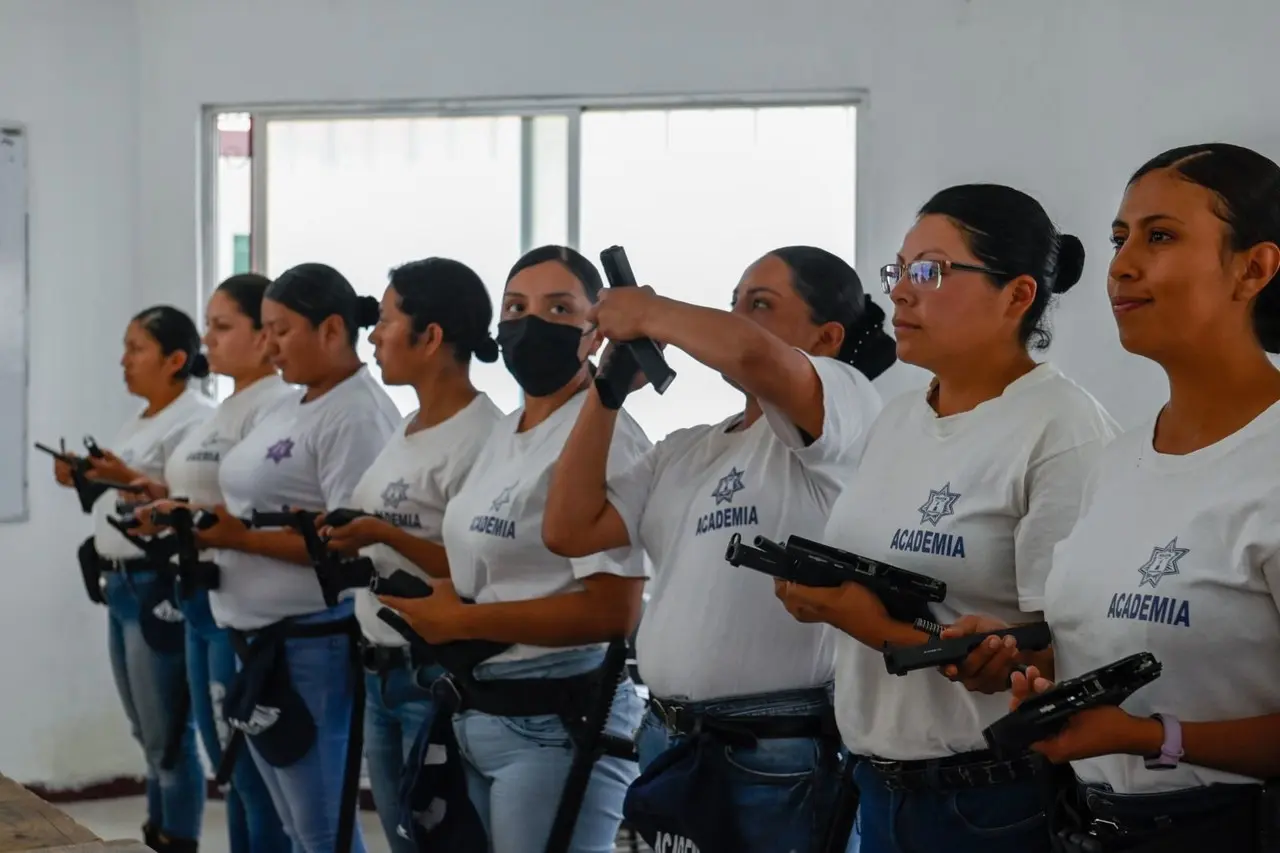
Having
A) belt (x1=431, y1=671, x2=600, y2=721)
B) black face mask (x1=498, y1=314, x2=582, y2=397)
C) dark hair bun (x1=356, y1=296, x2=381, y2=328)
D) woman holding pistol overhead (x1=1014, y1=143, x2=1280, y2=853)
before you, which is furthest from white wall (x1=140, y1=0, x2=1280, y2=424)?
woman holding pistol overhead (x1=1014, y1=143, x2=1280, y2=853)

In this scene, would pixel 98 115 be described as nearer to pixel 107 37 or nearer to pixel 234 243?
pixel 107 37

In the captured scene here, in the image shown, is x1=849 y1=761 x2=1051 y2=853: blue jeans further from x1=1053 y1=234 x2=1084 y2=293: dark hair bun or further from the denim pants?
the denim pants

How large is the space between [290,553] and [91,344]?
2068 mm

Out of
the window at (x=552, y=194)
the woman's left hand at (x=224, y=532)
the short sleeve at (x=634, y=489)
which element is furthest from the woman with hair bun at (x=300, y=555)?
the window at (x=552, y=194)

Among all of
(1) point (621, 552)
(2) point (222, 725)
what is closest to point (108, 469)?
→ (2) point (222, 725)

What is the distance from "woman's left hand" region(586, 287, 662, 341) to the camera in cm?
196

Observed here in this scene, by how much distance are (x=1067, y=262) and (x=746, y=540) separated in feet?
1.81

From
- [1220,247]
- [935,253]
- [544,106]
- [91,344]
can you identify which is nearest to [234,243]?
[91,344]

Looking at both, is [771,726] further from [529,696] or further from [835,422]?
[529,696]

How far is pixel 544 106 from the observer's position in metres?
4.27

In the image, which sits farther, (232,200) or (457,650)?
(232,200)

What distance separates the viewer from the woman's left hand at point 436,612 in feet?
7.78

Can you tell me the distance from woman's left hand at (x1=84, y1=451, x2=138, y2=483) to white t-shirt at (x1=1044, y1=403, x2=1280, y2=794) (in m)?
2.83

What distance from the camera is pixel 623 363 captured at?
2127 millimetres
